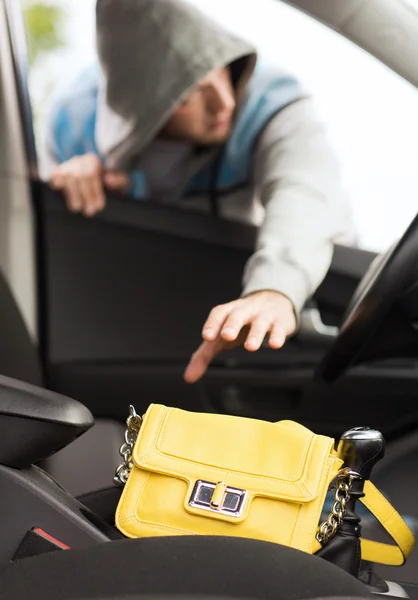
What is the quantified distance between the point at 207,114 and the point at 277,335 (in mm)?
801

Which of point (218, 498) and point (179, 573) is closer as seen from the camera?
point (179, 573)

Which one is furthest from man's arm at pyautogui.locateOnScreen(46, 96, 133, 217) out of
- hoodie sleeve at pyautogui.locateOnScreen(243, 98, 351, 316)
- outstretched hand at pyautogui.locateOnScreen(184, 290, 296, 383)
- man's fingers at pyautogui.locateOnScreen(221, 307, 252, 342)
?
man's fingers at pyautogui.locateOnScreen(221, 307, 252, 342)

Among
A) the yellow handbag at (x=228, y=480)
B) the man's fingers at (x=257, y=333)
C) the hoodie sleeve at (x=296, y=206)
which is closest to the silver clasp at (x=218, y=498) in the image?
the yellow handbag at (x=228, y=480)

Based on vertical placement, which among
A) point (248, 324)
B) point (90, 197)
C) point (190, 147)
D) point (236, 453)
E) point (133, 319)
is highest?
point (236, 453)

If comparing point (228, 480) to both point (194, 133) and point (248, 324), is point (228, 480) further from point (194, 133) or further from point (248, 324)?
point (194, 133)

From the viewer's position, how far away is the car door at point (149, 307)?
1.70 m

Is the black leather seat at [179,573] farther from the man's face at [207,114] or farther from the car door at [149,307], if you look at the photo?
the man's face at [207,114]

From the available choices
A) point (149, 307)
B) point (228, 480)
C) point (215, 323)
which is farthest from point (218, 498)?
point (149, 307)

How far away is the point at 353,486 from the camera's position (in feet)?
2.60

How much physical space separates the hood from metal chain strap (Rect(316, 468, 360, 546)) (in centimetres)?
100

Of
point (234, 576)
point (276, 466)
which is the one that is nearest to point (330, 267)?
point (276, 466)

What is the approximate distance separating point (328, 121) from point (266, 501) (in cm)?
105

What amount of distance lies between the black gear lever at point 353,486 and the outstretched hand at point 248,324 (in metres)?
0.22

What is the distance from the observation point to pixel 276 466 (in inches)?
29.4
